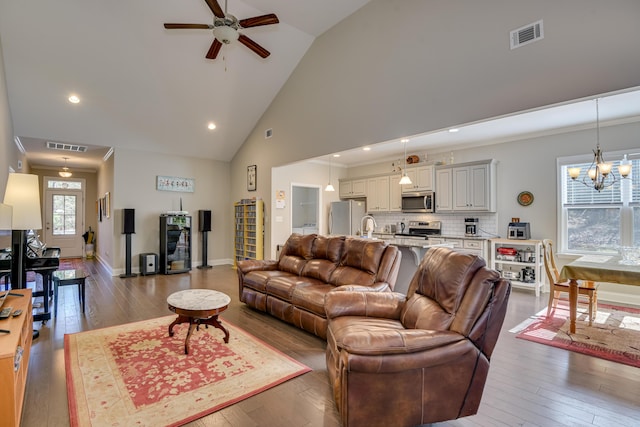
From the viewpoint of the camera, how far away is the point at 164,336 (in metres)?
3.29

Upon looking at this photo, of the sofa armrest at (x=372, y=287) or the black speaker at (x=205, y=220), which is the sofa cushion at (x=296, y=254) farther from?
the black speaker at (x=205, y=220)

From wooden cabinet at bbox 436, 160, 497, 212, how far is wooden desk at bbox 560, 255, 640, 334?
251cm

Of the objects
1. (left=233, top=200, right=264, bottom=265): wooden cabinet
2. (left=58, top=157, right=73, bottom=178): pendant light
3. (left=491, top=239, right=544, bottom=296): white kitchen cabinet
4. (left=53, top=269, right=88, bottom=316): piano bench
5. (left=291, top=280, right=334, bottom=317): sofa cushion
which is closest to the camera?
(left=291, top=280, right=334, bottom=317): sofa cushion

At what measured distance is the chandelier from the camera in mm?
4047

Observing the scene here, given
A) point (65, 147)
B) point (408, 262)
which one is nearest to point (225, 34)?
point (408, 262)

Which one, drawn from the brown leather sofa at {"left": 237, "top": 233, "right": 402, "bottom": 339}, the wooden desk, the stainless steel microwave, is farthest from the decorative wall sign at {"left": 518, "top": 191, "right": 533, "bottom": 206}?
the brown leather sofa at {"left": 237, "top": 233, "right": 402, "bottom": 339}

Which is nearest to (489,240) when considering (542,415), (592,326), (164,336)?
(592,326)

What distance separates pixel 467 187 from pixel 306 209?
4248 mm

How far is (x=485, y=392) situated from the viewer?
233cm

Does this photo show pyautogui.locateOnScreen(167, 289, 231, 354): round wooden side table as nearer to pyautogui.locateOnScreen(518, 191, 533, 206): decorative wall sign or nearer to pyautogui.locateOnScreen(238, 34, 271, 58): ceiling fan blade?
pyautogui.locateOnScreen(238, 34, 271, 58): ceiling fan blade

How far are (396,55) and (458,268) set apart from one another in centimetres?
326

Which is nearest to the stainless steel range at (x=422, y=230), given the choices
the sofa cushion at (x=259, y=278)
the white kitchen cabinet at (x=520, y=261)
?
the white kitchen cabinet at (x=520, y=261)

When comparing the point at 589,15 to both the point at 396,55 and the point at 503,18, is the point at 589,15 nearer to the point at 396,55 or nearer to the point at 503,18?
the point at 503,18

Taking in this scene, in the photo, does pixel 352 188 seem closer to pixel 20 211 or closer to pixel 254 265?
pixel 254 265
